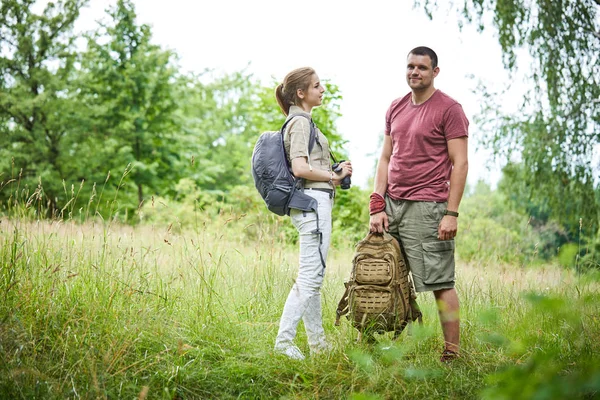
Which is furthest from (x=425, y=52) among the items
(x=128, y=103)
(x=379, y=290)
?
(x=128, y=103)

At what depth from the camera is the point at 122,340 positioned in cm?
323

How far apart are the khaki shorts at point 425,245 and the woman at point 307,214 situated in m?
0.51

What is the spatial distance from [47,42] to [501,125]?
45.8 feet

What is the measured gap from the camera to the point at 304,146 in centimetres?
337

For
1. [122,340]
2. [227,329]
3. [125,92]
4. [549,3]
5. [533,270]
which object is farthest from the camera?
[125,92]

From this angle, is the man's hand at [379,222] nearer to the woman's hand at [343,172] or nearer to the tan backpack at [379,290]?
the tan backpack at [379,290]

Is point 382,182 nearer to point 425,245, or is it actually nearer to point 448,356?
point 425,245

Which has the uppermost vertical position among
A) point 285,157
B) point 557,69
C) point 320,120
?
point 557,69

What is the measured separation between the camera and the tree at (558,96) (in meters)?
9.09

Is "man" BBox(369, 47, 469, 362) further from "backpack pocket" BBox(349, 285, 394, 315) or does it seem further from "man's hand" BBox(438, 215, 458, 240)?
"backpack pocket" BBox(349, 285, 394, 315)

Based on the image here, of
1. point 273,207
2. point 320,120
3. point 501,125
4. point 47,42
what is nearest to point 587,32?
point 501,125

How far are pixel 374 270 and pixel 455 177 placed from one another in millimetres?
759

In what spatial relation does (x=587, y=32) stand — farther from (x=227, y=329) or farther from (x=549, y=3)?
(x=227, y=329)

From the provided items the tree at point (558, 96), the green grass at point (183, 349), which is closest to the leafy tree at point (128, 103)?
the tree at point (558, 96)
